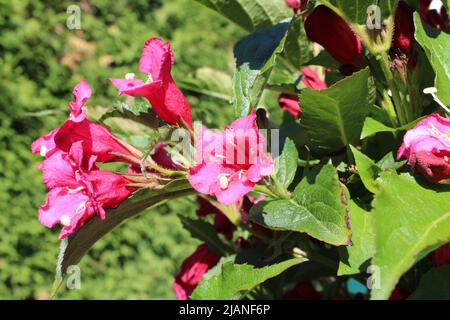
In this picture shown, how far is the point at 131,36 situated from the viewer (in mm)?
4137

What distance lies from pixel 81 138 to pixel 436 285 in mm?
478

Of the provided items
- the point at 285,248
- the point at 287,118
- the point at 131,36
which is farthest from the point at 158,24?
the point at 285,248

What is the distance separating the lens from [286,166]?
0.84 m

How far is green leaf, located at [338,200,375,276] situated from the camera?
724 mm

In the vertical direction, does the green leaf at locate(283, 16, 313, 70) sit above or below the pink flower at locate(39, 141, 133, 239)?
above

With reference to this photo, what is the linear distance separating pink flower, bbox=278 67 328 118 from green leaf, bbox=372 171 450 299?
0.39m

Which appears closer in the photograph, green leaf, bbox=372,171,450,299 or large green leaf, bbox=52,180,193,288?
green leaf, bbox=372,171,450,299

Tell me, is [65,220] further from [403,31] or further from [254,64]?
[403,31]

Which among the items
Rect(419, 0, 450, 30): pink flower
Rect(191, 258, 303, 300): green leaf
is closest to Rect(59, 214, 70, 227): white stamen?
Rect(191, 258, 303, 300): green leaf

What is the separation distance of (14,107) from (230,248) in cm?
270

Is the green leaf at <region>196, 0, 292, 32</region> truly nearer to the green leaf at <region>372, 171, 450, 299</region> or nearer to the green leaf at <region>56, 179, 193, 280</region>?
the green leaf at <region>56, 179, 193, 280</region>

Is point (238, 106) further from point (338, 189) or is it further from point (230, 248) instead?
point (230, 248)

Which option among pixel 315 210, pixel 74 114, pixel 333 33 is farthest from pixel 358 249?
pixel 74 114

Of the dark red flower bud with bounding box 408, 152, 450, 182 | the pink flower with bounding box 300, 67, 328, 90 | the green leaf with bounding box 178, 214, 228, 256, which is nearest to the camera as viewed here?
the dark red flower bud with bounding box 408, 152, 450, 182
